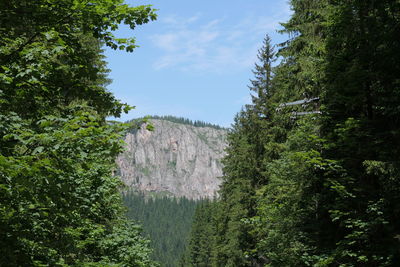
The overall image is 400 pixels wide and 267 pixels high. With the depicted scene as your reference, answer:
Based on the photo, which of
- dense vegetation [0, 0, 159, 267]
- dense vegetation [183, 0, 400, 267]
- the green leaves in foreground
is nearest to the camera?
the green leaves in foreground

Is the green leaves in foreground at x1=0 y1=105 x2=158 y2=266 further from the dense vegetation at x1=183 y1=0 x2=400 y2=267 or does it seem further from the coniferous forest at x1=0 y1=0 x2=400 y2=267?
the dense vegetation at x1=183 y1=0 x2=400 y2=267

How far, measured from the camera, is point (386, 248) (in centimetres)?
833

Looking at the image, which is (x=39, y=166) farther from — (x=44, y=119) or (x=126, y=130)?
(x=126, y=130)

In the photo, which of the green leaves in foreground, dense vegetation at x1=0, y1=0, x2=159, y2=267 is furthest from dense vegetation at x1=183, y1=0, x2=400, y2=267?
the green leaves in foreground

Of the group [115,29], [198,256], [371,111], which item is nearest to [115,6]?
[115,29]

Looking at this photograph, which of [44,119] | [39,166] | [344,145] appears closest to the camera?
[39,166]

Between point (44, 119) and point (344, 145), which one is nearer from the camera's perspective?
point (44, 119)

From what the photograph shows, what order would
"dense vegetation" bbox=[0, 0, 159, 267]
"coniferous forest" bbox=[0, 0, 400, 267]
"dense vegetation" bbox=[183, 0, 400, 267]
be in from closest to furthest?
"dense vegetation" bbox=[0, 0, 159, 267] < "coniferous forest" bbox=[0, 0, 400, 267] < "dense vegetation" bbox=[183, 0, 400, 267]

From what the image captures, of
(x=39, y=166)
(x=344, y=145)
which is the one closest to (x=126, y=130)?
(x=39, y=166)

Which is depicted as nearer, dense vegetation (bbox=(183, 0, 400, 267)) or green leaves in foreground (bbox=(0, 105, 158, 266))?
green leaves in foreground (bbox=(0, 105, 158, 266))

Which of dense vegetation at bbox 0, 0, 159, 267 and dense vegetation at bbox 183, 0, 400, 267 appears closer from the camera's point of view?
dense vegetation at bbox 0, 0, 159, 267

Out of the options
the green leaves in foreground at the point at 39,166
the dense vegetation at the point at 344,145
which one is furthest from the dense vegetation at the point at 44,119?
the dense vegetation at the point at 344,145

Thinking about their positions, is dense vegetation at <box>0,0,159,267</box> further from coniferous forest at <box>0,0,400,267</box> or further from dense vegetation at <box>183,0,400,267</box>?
dense vegetation at <box>183,0,400,267</box>

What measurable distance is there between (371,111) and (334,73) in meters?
1.51
